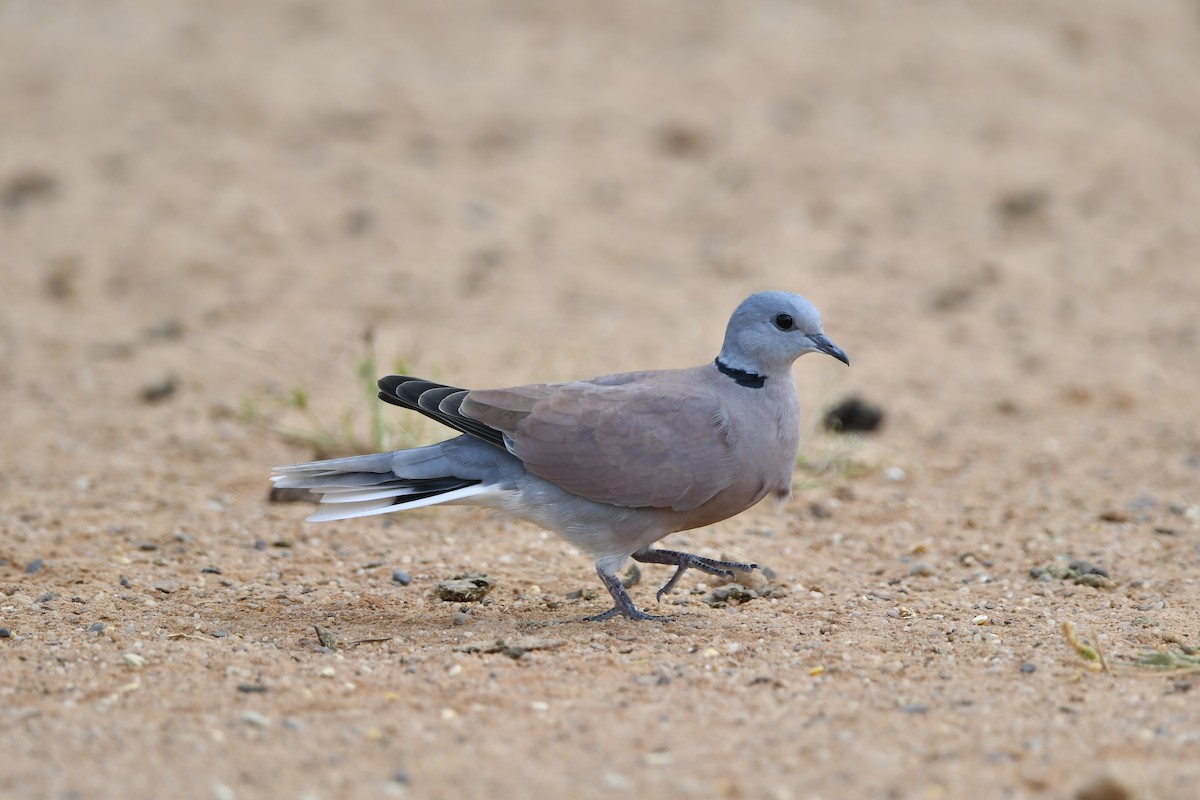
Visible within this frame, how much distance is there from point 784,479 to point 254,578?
1908 mm

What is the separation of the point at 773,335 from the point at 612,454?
0.68 m

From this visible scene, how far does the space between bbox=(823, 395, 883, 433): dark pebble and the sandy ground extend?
0.13 metres

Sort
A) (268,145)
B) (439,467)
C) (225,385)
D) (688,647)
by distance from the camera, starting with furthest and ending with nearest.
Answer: (268,145), (225,385), (439,467), (688,647)

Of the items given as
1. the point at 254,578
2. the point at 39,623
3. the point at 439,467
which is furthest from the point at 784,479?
the point at 39,623

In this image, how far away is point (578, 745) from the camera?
3.29m

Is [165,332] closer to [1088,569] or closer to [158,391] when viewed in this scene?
[158,391]

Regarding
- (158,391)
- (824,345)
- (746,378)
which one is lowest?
(158,391)

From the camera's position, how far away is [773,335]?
4484 mm

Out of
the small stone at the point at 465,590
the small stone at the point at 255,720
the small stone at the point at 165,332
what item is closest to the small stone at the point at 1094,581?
the small stone at the point at 465,590

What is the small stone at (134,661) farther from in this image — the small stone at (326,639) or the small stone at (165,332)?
the small stone at (165,332)

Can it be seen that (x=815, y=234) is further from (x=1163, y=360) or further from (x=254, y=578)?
(x=254, y=578)

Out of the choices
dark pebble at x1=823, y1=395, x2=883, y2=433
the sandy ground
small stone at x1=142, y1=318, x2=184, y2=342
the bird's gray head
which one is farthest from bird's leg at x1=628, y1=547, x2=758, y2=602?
small stone at x1=142, y1=318, x2=184, y2=342

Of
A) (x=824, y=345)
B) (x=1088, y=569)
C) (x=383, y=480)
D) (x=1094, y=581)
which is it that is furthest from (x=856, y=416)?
(x=383, y=480)

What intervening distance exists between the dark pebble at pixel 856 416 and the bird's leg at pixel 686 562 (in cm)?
210
